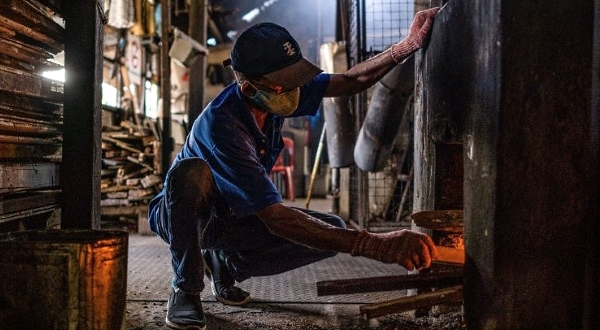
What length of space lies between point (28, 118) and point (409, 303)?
2513 millimetres

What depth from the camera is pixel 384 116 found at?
4789mm

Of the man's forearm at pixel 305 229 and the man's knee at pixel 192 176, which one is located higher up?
the man's knee at pixel 192 176

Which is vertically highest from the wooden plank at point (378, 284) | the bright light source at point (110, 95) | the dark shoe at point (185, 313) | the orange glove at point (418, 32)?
the bright light source at point (110, 95)

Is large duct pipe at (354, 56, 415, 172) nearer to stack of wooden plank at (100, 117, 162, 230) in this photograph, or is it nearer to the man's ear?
the man's ear

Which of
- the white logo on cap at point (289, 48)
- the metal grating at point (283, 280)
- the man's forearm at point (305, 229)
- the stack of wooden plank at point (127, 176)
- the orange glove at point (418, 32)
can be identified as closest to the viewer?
the man's forearm at point (305, 229)

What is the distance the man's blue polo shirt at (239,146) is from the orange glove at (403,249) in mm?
540

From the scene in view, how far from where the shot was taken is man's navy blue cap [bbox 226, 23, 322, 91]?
2.48m

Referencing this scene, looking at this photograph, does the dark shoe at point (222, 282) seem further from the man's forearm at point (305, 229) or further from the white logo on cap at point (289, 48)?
the white logo on cap at point (289, 48)

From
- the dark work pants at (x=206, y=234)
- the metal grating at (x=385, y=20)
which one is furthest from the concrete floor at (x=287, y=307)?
the metal grating at (x=385, y=20)

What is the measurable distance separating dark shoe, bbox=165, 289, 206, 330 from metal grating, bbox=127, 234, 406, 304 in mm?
616

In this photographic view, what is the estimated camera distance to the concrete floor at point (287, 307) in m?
2.78

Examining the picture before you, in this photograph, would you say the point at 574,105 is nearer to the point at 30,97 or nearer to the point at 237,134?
the point at 237,134

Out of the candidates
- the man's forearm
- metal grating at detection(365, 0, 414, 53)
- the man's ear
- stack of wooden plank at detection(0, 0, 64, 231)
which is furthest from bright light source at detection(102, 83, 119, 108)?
the man's forearm

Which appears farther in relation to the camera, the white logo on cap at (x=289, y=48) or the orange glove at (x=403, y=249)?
the white logo on cap at (x=289, y=48)
